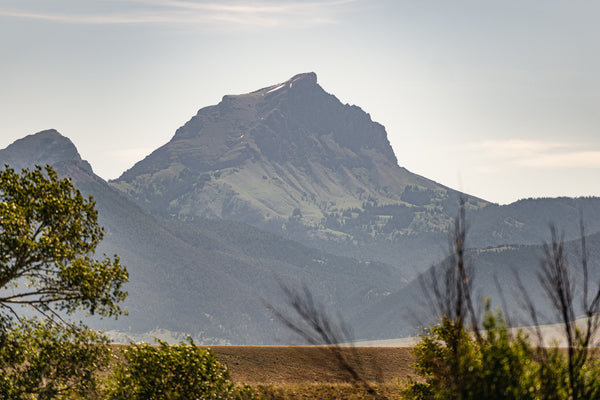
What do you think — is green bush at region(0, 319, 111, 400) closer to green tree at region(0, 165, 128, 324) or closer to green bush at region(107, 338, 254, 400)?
green tree at region(0, 165, 128, 324)

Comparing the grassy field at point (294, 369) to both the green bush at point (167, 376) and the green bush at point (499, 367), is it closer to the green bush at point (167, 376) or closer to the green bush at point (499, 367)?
the green bush at point (167, 376)

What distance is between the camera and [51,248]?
87.3ft

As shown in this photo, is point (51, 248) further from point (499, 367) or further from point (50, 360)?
point (499, 367)

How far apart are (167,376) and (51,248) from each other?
24.0 ft

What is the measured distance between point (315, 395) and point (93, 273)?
27.0 meters

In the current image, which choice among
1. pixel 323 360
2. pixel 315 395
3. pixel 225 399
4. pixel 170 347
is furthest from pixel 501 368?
pixel 323 360

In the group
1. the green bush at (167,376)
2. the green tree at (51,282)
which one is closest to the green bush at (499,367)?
the green bush at (167,376)

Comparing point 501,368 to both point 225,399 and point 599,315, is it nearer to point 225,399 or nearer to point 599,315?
point 599,315

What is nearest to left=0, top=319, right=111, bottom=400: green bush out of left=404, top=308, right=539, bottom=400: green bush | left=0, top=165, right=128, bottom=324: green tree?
left=0, top=165, right=128, bottom=324: green tree

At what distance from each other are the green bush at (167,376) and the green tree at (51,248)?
98.2 inches

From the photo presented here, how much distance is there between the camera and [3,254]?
2608 cm

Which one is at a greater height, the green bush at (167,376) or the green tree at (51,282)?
the green tree at (51,282)

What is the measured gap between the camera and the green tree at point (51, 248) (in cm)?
2619

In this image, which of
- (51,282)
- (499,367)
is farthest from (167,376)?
(499,367)
